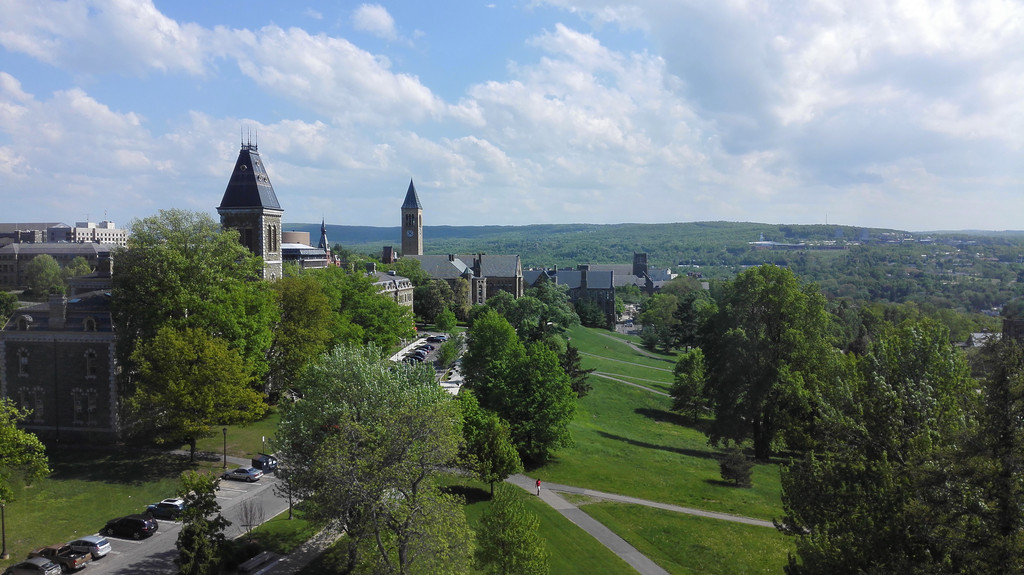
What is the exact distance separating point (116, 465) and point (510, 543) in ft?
86.6

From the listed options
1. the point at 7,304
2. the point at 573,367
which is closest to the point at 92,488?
the point at 573,367

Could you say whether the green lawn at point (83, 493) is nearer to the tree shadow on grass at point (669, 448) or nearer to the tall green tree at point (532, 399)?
the tall green tree at point (532, 399)

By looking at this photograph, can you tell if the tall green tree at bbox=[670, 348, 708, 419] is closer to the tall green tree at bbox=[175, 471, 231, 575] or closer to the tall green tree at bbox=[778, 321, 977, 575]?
the tall green tree at bbox=[778, 321, 977, 575]

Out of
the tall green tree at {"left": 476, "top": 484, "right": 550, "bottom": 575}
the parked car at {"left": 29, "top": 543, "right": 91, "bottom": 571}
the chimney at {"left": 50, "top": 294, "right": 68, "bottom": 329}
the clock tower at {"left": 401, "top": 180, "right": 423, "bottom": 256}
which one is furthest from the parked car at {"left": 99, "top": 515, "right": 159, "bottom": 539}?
the clock tower at {"left": 401, "top": 180, "right": 423, "bottom": 256}

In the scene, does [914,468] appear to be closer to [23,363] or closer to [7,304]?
[23,363]

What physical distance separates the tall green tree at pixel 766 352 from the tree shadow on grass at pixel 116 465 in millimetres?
34357

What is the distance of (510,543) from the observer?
71.3ft

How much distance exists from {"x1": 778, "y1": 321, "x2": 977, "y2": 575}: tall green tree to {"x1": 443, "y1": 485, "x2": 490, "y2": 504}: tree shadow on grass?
1662 cm

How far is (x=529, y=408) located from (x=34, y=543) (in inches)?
968

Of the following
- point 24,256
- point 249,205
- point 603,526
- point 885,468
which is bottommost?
point 603,526

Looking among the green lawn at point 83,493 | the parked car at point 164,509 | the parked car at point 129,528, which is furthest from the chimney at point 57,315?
the parked car at point 129,528

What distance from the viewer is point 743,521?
33500 mm

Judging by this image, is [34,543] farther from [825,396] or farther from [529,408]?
[825,396]

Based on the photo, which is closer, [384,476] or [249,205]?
[384,476]
